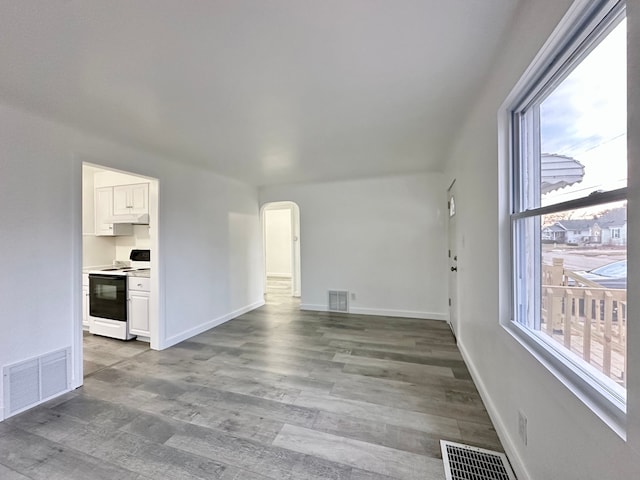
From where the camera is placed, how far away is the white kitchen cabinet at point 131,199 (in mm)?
3732

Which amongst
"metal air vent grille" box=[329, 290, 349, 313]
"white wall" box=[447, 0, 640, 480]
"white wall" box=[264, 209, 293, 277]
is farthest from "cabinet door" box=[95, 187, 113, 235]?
"white wall" box=[264, 209, 293, 277]

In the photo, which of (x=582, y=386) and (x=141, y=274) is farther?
(x=141, y=274)

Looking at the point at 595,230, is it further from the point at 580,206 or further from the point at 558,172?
the point at 558,172

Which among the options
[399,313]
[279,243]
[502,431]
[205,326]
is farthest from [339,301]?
[279,243]

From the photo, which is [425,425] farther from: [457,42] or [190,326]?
[190,326]

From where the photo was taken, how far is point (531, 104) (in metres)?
1.47

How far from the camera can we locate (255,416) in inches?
79.4

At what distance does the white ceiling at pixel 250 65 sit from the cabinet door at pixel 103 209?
181 cm

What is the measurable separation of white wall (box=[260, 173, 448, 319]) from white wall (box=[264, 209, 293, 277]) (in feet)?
13.1

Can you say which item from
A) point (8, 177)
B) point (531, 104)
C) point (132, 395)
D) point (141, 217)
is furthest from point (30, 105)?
point (531, 104)

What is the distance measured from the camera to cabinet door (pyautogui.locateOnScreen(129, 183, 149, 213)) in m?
3.71

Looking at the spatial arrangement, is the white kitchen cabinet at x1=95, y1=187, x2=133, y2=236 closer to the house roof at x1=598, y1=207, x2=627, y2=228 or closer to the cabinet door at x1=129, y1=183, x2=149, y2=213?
the cabinet door at x1=129, y1=183, x2=149, y2=213

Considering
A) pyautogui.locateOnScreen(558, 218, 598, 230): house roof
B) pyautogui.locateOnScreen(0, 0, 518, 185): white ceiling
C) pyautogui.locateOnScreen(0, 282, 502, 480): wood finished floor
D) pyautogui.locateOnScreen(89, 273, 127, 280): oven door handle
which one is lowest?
pyautogui.locateOnScreen(0, 282, 502, 480): wood finished floor

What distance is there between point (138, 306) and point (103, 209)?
1.75m
